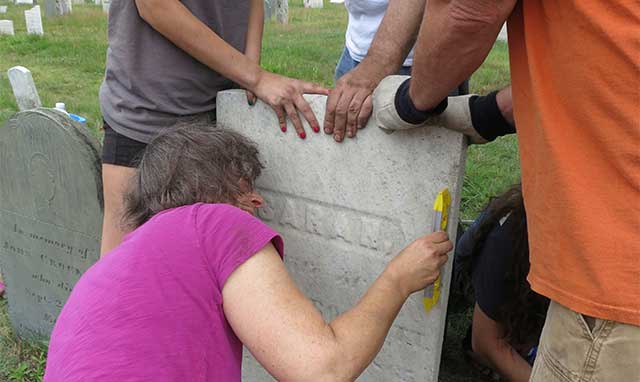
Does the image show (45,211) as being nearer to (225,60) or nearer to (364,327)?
(225,60)

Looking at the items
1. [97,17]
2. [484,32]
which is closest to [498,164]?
[484,32]

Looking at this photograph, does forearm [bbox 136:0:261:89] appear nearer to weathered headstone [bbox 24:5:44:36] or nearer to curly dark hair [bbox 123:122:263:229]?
curly dark hair [bbox 123:122:263:229]

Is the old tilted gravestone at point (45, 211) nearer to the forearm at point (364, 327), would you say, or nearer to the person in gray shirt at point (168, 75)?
the person in gray shirt at point (168, 75)

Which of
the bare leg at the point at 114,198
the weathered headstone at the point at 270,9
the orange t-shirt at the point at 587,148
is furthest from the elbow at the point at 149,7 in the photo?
the weathered headstone at the point at 270,9

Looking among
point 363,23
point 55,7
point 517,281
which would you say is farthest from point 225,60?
point 55,7

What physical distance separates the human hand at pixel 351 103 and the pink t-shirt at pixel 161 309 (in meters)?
0.49

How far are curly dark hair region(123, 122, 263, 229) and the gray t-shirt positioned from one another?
240 mm

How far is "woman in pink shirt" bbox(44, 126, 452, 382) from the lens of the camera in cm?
132

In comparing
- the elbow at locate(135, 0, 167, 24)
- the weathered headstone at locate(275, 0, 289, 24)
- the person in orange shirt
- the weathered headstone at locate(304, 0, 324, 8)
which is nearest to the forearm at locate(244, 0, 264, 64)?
the elbow at locate(135, 0, 167, 24)

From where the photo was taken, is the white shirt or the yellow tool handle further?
the white shirt

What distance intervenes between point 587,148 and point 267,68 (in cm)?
650

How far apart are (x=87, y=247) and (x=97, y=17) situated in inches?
438

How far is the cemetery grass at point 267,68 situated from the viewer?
2.90m

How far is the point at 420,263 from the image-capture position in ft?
5.25
